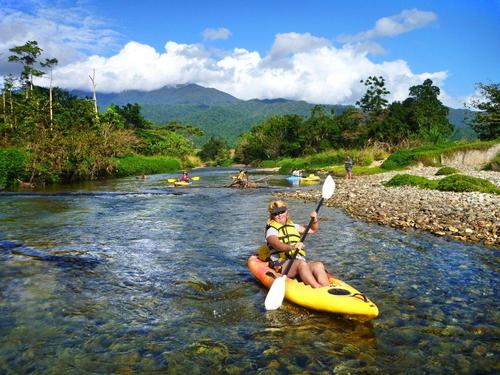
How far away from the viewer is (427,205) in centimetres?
1349

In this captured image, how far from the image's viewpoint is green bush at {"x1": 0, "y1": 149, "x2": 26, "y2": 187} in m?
24.1

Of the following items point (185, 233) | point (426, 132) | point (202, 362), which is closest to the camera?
point (202, 362)

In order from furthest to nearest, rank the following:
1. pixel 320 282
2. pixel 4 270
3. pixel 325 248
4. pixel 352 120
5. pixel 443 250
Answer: pixel 352 120 → pixel 325 248 → pixel 443 250 → pixel 4 270 → pixel 320 282

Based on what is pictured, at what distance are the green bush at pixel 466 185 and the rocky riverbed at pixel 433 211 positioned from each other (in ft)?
1.78

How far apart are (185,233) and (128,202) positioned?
310 inches

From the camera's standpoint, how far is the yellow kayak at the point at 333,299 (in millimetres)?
5438

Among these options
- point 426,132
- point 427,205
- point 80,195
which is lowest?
point 80,195

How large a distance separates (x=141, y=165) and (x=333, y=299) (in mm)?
39211

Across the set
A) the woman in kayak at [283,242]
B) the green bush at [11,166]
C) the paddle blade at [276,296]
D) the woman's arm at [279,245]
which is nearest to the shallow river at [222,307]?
the paddle blade at [276,296]

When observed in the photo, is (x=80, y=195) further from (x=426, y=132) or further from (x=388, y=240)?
(x=426, y=132)

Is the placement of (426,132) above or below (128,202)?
above

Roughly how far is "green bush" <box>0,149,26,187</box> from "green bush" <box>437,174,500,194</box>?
22990 mm

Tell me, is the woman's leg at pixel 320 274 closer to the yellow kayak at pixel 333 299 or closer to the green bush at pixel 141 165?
the yellow kayak at pixel 333 299

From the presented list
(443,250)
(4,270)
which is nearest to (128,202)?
(4,270)
